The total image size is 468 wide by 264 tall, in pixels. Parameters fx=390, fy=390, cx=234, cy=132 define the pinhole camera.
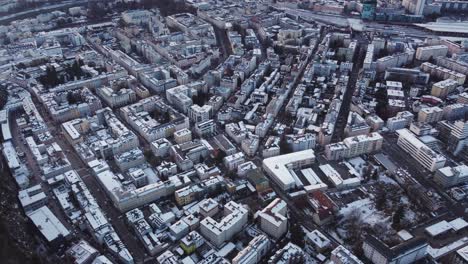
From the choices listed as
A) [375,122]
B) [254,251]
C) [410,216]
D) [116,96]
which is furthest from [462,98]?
[116,96]

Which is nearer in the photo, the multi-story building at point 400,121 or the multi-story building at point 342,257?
the multi-story building at point 342,257

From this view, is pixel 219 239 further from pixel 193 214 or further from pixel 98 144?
pixel 98 144

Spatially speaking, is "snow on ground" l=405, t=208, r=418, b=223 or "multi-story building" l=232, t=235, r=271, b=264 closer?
"multi-story building" l=232, t=235, r=271, b=264

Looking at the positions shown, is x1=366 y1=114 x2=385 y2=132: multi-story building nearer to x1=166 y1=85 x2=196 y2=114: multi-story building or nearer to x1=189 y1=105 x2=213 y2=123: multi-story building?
x1=189 y1=105 x2=213 y2=123: multi-story building

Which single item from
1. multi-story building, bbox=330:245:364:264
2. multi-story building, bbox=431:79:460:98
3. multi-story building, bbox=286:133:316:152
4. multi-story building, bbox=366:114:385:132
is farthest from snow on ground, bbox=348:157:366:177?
multi-story building, bbox=431:79:460:98

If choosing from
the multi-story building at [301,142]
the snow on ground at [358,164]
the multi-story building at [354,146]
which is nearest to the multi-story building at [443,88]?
the multi-story building at [354,146]

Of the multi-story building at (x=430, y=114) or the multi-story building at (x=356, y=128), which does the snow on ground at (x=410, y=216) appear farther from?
the multi-story building at (x=430, y=114)

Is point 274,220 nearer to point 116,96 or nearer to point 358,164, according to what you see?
point 358,164
